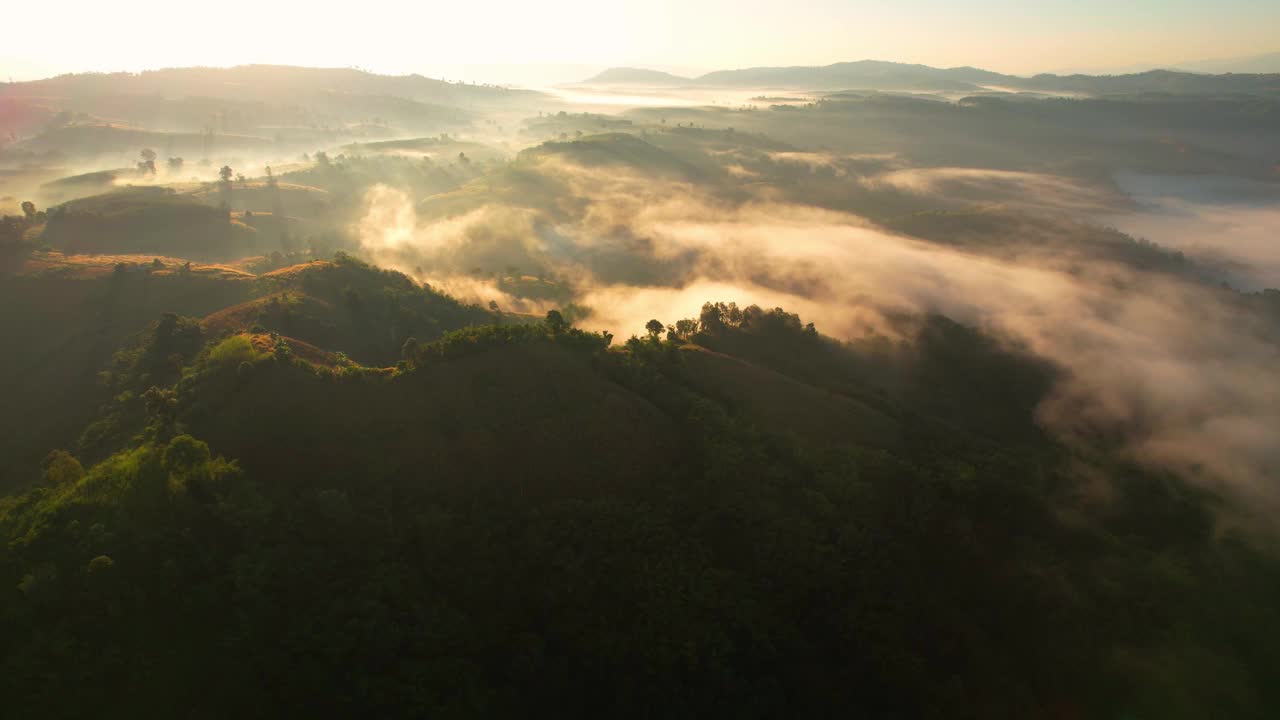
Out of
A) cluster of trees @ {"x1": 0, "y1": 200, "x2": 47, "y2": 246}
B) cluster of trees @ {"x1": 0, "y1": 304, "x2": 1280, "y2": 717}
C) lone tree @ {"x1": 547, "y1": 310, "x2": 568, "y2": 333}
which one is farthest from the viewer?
cluster of trees @ {"x1": 0, "y1": 200, "x2": 47, "y2": 246}

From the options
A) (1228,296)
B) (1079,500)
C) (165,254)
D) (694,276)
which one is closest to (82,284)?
(165,254)

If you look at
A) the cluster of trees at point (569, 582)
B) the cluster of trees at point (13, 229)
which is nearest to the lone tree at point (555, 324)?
the cluster of trees at point (569, 582)

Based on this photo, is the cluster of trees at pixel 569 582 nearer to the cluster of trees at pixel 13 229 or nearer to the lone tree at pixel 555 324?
the lone tree at pixel 555 324

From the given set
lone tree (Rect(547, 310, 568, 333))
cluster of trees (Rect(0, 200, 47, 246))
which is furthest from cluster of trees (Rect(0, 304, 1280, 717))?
cluster of trees (Rect(0, 200, 47, 246))

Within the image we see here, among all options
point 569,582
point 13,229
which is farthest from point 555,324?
point 13,229

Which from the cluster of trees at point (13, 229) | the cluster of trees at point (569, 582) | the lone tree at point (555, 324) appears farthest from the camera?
the cluster of trees at point (13, 229)

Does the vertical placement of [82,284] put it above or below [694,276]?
above

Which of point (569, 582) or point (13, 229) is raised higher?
point (13, 229)

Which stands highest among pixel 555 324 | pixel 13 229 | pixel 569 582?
pixel 13 229

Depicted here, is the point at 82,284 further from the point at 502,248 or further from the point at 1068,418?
the point at 1068,418

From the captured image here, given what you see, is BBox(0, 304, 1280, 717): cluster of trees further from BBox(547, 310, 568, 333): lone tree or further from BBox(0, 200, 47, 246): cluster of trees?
BBox(0, 200, 47, 246): cluster of trees

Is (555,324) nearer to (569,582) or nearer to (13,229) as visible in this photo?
(569,582)
